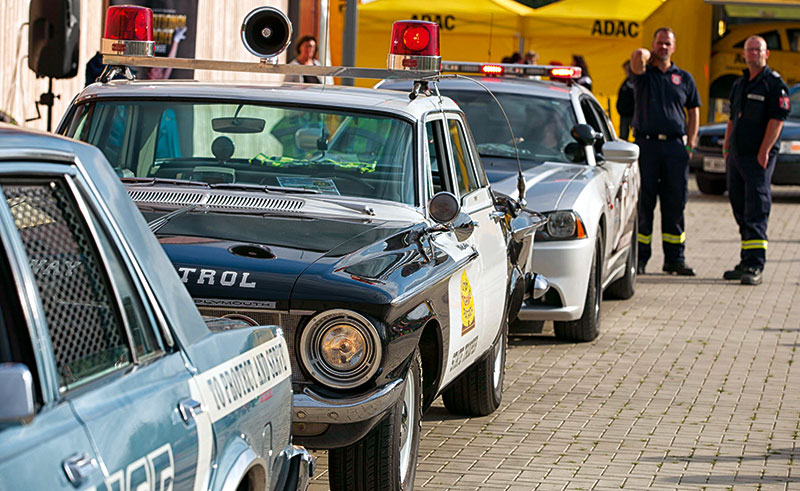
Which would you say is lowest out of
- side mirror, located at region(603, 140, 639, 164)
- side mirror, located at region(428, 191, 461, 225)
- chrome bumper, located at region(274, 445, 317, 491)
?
chrome bumper, located at region(274, 445, 317, 491)

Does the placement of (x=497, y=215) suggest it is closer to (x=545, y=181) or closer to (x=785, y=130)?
(x=545, y=181)

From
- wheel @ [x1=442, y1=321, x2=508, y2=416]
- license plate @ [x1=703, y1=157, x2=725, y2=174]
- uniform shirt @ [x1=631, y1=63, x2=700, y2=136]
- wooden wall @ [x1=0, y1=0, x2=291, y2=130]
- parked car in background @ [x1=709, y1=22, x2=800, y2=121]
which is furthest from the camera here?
parked car in background @ [x1=709, y1=22, x2=800, y2=121]

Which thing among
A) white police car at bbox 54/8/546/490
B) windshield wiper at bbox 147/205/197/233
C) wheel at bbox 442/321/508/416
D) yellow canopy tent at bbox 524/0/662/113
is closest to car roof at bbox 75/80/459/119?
white police car at bbox 54/8/546/490

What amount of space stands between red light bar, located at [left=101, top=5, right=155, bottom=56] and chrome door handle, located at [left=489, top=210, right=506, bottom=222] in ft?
A: 6.26

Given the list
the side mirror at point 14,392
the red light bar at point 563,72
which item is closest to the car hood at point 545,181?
the red light bar at point 563,72

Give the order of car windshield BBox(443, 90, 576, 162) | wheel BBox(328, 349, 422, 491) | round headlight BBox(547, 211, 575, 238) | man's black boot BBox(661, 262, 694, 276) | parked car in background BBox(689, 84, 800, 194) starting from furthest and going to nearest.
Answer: parked car in background BBox(689, 84, 800, 194)
man's black boot BBox(661, 262, 694, 276)
car windshield BBox(443, 90, 576, 162)
round headlight BBox(547, 211, 575, 238)
wheel BBox(328, 349, 422, 491)

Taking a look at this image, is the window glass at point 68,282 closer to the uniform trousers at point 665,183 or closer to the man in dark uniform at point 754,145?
the uniform trousers at point 665,183

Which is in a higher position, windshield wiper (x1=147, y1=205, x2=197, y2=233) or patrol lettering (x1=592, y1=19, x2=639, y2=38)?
patrol lettering (x1=592, y1=19, x2=639, y2=38)

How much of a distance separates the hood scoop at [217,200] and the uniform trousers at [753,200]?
875 cm

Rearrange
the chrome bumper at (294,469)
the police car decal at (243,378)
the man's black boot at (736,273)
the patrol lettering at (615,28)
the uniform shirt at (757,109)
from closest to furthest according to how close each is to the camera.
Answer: the police car decal at (243,378) < the chrome bumper at (294,469) < the uniform shirt at (757,109) < the man's black boot at (736,273) < the patrol lettering at (615,28)

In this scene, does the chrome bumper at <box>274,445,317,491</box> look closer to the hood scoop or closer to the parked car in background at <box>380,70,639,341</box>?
the hood scoop

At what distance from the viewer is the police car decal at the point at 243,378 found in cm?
326

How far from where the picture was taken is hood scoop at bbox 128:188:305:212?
5.89 m

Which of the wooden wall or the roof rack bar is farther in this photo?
the wooden wall
